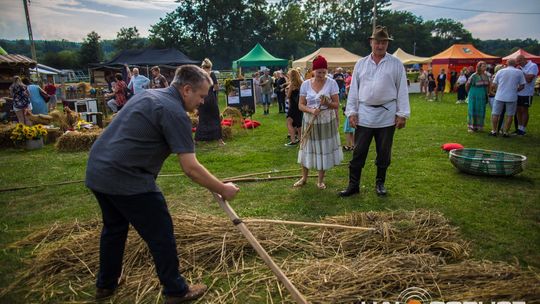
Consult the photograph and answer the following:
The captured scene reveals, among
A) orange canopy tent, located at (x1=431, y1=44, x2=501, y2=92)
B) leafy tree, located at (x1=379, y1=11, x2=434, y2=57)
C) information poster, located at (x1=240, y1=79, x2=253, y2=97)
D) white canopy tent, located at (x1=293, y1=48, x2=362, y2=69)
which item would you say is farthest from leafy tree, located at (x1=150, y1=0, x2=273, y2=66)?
information poster, located at (x1=240, y1=79, x2=253, y2=97)

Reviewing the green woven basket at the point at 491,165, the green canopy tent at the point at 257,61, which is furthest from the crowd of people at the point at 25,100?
the green canopy tent at the point at 257,61

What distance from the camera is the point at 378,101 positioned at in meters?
4.90

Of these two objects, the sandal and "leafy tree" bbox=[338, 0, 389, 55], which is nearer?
the sandal

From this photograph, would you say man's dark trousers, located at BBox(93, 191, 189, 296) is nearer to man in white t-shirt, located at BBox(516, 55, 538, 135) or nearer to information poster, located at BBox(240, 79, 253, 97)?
man in white t-shirt, located at BBox(516, 55, 538, 135)

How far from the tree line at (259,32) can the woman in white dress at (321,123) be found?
→ 205 feet

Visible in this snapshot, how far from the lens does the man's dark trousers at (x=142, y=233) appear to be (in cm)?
259

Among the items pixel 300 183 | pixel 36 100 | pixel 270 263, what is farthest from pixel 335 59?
pixel 270 263

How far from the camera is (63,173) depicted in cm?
742

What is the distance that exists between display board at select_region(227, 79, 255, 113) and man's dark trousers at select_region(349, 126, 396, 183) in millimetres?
10478

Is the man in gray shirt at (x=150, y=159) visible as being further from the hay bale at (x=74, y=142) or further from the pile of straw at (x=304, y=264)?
the hay bale at (x=74, y=142)

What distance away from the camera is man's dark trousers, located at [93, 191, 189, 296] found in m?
2.59

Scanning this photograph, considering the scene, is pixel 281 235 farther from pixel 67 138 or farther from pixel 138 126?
pixel 67 138

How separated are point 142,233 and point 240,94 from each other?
13.1 meters

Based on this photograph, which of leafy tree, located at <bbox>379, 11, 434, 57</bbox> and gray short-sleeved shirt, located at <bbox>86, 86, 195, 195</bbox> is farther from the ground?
leafy tree, located at <bbox>379, 11, 434, 57</bbox>
